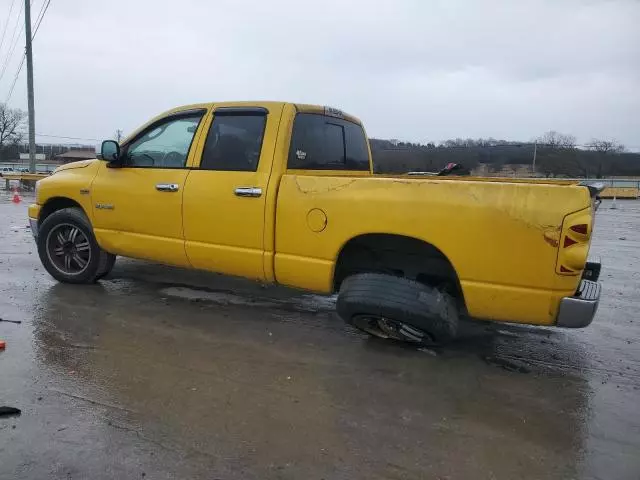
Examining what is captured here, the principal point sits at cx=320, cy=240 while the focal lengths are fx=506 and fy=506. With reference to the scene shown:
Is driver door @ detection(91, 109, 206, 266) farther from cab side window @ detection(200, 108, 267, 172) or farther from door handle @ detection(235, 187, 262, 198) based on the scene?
door handle @ detection(235, 187, 262, 198)

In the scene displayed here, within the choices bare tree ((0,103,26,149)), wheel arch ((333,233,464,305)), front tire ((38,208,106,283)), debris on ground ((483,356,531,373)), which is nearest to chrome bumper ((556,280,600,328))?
debris on ground ((483,356,531,373))

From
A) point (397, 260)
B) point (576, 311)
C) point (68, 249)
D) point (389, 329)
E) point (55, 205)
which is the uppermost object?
point (55, 205)

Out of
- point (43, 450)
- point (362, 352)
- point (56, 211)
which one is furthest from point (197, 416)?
point (56, 211)

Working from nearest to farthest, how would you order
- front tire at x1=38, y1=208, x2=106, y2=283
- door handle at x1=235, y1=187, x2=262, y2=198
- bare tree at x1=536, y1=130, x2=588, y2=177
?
door handle at x1=235, y1=187, x2=262, y2=198, front tire at x1=38, y1=208, x2=106, y2=283, bare tree at x1=536, y1=130, x2=588, y2=177

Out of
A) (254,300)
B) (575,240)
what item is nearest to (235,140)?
(254,300)

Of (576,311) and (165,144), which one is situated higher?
(165,144)

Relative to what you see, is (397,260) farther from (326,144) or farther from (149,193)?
(149,193)

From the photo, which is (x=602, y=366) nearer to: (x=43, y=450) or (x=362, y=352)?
(x=362, y=352)

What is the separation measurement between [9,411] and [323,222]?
2373mm

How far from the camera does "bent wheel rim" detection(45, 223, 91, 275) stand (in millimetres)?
5566

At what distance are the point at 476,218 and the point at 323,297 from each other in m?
2.54

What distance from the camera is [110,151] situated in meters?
5.13

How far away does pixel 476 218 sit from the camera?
338 centimetres

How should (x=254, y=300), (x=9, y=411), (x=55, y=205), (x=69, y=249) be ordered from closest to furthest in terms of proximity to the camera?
(x=9, y=411), (x=254, y=300), (x=69, y=249), (x=55, y=205)
